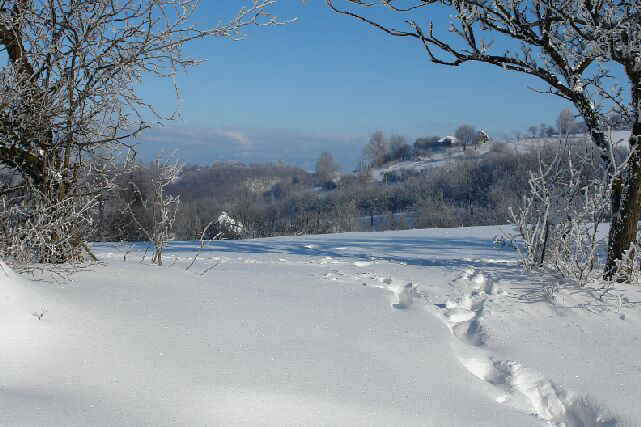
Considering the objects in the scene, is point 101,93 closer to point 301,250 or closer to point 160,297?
point 160,297

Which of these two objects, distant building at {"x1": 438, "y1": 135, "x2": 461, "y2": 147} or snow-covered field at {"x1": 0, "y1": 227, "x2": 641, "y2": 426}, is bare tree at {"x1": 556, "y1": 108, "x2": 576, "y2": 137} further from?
distant building at {"x1": 438, "y1": 135, "x2": 461, "y2": 147}

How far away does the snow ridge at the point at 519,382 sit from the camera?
2.97m

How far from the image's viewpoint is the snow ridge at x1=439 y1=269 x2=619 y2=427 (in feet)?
9.73

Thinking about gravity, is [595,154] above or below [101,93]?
below

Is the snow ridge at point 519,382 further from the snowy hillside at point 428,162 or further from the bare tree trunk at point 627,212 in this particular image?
the snowy hillside at point 428,162

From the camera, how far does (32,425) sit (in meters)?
2.16

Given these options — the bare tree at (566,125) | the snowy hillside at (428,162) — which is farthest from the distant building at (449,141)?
the bare tree at (566,125)

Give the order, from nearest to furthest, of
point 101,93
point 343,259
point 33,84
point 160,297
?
point 160,297 < point 33,84 < point 101,93 < point 343,259

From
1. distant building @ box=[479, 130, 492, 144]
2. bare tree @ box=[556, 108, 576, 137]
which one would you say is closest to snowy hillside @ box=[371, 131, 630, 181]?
distant building @ box=[479, 130, 492, 144]

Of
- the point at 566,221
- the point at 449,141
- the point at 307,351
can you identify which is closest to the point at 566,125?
the point at 566,221

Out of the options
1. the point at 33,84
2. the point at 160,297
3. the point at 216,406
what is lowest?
the point at 216,406

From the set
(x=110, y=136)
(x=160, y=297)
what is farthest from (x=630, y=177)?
(x=110, y=136)

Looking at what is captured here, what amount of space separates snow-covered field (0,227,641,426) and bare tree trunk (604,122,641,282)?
389mm

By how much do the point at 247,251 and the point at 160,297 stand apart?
4533mm
